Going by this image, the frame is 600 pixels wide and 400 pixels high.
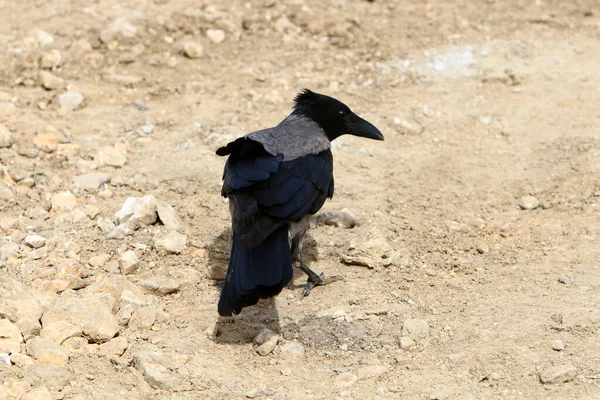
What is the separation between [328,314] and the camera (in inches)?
231

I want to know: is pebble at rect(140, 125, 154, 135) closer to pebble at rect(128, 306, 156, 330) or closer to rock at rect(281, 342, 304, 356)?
pebble at rect(128, 306, 156, 330)

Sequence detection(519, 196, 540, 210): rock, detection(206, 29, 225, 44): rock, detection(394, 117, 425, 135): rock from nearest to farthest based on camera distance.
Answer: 1. detection(519, 196, 540, 210): rock
2. detection(394, 117, 425, 135): rock
3. detection(206, 29, 225, 44): rock

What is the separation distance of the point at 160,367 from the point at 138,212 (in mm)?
1978

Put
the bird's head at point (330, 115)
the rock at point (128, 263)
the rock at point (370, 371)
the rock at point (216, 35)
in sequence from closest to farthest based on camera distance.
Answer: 1. the rock at point (370, 371)
2. the rock at point (128, 263)
3. the bird's head at point (330, 115)
4. the rock at point (216, 35)

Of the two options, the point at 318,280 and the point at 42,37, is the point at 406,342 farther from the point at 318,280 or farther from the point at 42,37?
the point at 42,37

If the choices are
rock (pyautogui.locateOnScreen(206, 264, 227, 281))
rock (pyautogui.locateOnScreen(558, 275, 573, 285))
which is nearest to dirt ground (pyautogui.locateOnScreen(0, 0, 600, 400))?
rock (pyautogui.locateOnScreen(558, 275, 573, 285))

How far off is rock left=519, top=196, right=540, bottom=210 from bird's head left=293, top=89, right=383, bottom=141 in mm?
1507

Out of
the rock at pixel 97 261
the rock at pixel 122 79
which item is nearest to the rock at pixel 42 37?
the rock at pixel 122 79

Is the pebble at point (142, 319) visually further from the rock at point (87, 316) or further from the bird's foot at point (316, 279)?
the bird's foot at point (316, 279)

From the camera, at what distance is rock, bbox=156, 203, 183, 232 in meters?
6.82

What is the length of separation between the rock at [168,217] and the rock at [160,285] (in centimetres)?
79

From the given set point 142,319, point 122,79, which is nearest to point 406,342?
point 142,319

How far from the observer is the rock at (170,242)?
6.54m

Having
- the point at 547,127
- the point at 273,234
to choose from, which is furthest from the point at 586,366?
the point at 547,127
